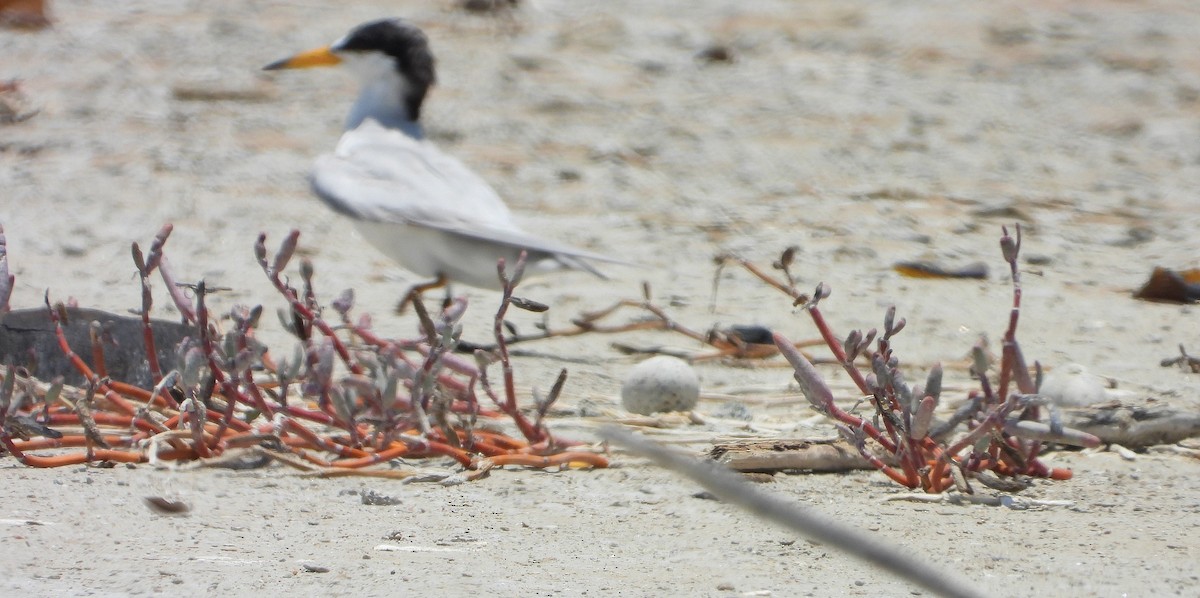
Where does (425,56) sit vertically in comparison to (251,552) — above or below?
above

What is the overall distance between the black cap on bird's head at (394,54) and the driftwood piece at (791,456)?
3.31 metres

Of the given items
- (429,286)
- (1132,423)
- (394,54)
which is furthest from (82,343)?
(394,54)

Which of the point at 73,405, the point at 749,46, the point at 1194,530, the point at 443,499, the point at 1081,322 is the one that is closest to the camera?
the point at 1194,530

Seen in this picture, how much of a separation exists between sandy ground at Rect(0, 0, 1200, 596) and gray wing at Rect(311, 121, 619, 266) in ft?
0.79

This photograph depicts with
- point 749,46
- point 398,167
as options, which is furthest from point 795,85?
point 398,167

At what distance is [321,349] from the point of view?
2428 mm

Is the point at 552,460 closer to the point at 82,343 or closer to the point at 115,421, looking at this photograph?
the point at 115,421

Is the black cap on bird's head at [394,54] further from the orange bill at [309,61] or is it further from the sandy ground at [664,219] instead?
the sandy ground at [664,219]

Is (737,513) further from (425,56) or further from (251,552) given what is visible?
(425,56)

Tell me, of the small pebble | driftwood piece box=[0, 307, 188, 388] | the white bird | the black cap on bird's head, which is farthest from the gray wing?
driftwood piece box=[0, 307, 188, 388]

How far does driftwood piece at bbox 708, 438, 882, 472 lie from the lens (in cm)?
255

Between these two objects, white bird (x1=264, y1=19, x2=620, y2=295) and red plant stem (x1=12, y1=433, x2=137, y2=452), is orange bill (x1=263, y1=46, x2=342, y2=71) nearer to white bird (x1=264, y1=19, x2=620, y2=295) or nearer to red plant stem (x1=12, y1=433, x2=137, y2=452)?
white bird (x1=264, y1=19, x2=620, y2=295)

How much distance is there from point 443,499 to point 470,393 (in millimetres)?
217

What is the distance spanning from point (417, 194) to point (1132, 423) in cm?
250
